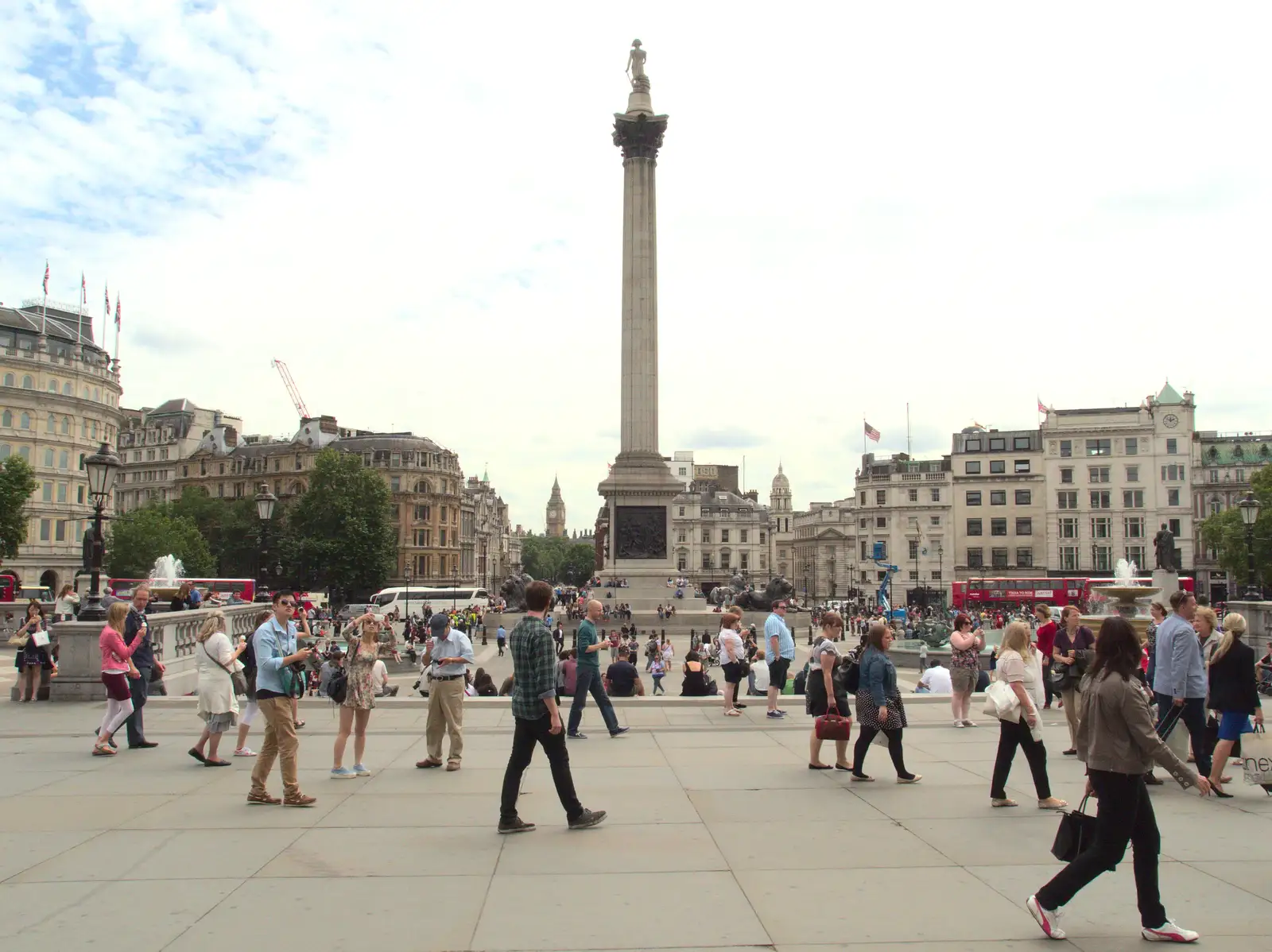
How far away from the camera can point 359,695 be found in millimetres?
10883

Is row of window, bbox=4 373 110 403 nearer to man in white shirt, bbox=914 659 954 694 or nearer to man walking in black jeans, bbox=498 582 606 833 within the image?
man in white shirt, bbox=914 659 954 694

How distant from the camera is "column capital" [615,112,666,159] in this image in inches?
2201

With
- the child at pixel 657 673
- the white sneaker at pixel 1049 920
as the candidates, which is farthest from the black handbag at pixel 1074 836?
the child at pixel 657 673

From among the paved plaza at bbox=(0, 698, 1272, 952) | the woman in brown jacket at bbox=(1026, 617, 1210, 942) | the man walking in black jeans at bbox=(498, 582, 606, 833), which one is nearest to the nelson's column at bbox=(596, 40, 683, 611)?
the paved plaza at bbox=(0, 698, 1272, 952)

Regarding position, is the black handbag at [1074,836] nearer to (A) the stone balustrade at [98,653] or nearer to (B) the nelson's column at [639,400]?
(A) the stone balustrade at [98,653]

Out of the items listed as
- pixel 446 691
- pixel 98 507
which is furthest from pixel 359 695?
pixel 98 507

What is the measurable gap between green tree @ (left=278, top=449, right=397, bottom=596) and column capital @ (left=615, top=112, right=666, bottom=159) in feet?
→ 152

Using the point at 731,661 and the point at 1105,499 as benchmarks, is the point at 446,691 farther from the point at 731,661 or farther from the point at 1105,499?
the point at 1105,499

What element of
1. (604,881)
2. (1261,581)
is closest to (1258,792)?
(604,881)

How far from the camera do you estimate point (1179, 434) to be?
8906 cm

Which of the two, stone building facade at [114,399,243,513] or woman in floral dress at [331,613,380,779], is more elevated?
stone building facade at [114,399,243,513]

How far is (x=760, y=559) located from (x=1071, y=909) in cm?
13293

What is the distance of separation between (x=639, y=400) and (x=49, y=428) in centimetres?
5171

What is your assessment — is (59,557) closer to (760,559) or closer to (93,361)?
(93,361)
